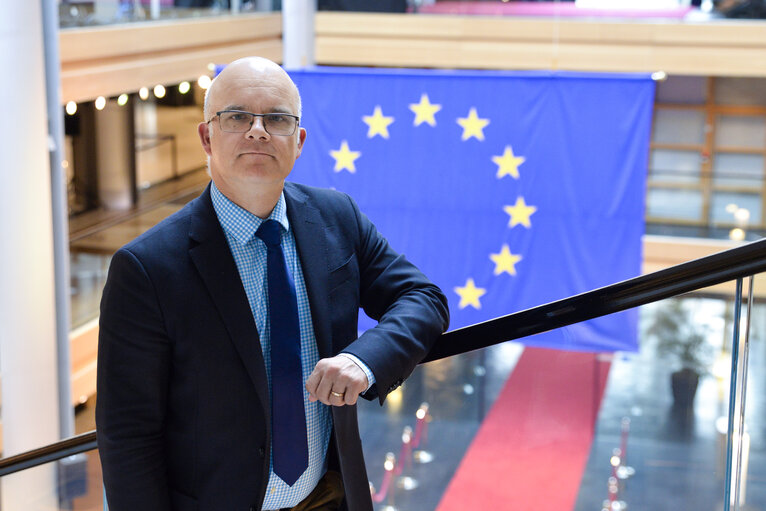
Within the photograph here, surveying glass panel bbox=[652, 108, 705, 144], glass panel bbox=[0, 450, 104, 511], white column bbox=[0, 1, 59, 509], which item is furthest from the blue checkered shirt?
glass panel bbox=[652, 108, 705, 144]

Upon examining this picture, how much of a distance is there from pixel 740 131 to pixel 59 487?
38.7 feet

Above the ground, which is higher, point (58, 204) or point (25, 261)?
point (58, 204)

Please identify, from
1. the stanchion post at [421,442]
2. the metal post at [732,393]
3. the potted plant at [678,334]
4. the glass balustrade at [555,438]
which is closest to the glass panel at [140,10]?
the glass balustrade at [555,438]

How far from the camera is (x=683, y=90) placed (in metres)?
13.9

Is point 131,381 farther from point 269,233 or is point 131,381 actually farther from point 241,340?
point 269,233

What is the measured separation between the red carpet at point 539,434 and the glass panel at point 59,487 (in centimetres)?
121

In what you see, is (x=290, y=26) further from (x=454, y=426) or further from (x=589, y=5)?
(x=454, y=426)

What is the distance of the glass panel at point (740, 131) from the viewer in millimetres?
13594

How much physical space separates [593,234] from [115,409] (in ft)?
16.1

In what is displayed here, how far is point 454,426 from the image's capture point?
653cm

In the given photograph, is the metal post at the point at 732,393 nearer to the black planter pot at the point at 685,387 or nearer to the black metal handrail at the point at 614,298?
the black metal handrail at the point at 614,298

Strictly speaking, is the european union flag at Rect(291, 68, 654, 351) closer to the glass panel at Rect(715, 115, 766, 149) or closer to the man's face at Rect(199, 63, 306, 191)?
the man's face at Rect(199, 63, 306, 191)

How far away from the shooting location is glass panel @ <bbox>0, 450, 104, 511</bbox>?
2.70 m

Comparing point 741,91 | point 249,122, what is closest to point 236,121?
point 249,122
